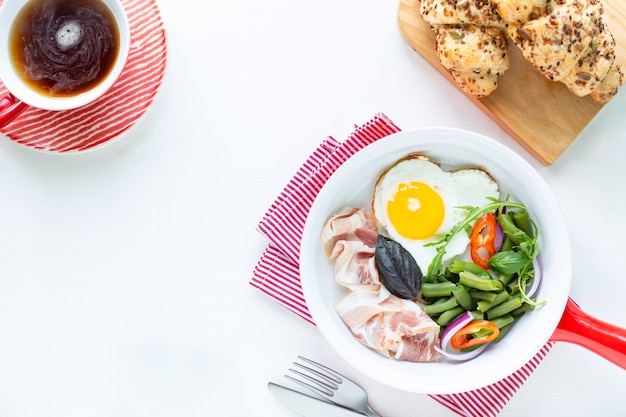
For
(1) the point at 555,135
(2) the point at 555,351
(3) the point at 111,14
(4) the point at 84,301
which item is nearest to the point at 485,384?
(2) the point at 555,351

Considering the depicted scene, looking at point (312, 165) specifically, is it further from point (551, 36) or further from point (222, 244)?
point (551, 36)

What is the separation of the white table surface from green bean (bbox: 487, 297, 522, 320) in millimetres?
325

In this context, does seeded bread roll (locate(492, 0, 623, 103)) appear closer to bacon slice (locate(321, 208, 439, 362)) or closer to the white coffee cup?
bacon slice (locate(321, 208, 439, 362))

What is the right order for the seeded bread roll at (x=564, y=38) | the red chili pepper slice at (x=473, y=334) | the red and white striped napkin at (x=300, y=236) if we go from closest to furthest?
the seeded bread roll at (x=564, y=38) → the red chili pepper slice at (x=473, y=334) → the red and white striped napkin at (x=300, y=236)

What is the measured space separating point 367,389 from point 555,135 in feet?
3.35

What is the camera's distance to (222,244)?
92.4 inches

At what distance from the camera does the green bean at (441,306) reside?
84.0 inches

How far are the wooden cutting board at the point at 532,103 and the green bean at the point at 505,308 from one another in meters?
0.47

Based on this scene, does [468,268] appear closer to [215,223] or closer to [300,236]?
[300,236]

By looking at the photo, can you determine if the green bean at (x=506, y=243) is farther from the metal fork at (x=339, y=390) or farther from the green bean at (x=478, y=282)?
the metal fork at (x=339, y=390)

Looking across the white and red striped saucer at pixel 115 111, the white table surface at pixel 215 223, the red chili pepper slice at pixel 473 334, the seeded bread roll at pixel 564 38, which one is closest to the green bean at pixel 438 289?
the red chili pepper slice at pixel 473 334

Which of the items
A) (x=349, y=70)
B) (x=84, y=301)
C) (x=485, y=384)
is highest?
(x=349, y=70)

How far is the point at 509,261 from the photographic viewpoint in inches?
82.4

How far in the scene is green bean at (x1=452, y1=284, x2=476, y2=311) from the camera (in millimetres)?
2111
